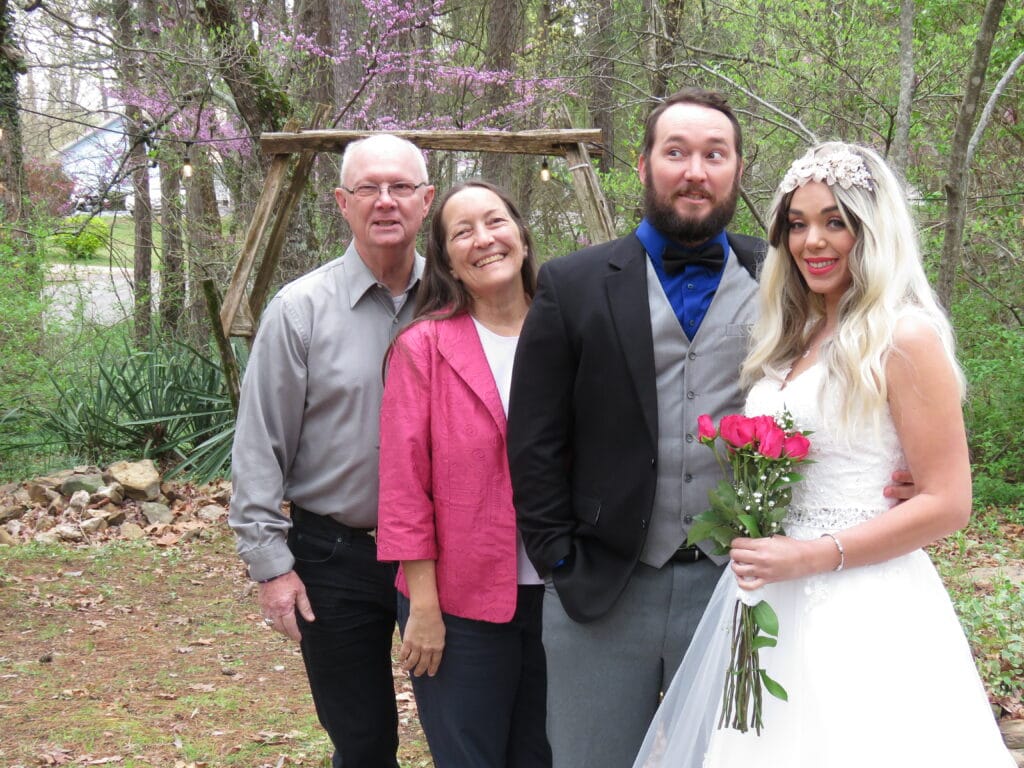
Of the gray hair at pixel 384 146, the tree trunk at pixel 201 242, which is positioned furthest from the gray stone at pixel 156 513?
the gray hair at pixel 384 146

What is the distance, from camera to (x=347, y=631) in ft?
11.1

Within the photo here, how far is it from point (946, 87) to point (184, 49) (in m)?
7.43

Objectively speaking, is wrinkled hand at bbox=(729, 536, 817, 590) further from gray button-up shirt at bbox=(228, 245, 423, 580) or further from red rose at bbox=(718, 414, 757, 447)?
gray button-up shirt at bbox=(228, 245, 423, 580)

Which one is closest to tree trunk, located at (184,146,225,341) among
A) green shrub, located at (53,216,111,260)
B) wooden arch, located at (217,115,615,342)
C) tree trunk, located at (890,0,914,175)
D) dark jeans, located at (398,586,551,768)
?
green shrub, located at (53,216,111,260)

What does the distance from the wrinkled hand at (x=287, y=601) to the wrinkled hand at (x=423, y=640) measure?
1.50 feet

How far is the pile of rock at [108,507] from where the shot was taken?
28.3ft

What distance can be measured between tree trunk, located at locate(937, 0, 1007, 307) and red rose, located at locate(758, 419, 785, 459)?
18.5ft

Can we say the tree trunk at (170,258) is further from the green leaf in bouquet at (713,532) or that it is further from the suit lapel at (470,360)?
the green leaf in bouquet at (713,532)

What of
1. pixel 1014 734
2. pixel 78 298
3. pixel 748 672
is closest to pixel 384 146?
pixel 748 672

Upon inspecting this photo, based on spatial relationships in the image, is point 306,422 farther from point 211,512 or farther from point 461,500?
point 211,512

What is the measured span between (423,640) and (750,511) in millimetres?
1080

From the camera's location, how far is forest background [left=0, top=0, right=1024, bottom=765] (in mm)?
9398

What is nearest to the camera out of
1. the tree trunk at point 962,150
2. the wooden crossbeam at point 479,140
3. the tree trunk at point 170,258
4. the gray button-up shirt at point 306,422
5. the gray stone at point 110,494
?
the gray button-up shirt at point 306,422

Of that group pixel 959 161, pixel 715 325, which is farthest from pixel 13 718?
pixel 959 161
